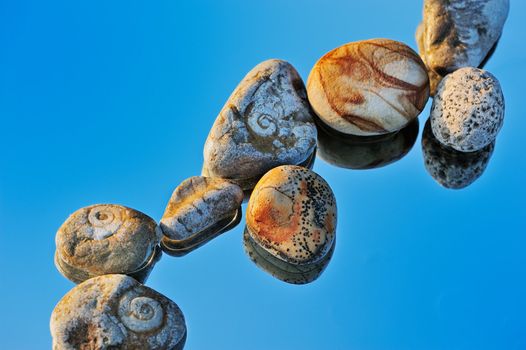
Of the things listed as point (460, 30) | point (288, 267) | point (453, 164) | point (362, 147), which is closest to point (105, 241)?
point (288, 267)

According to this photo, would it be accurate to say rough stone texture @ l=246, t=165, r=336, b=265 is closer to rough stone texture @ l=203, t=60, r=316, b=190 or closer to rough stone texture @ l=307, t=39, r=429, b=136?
rough stone texture @ l=203, t=60, r=316, b=190

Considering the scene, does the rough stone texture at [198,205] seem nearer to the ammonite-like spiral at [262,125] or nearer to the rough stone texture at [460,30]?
the ammonite-like spiral at [262,125]

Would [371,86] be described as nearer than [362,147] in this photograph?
Yes

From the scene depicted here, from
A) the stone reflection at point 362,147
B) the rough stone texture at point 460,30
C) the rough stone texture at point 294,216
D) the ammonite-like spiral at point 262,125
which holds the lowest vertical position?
the rough stone texture at point 294,216

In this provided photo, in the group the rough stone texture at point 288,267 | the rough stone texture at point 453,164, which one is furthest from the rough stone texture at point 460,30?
the rough stone texture at point 288,267

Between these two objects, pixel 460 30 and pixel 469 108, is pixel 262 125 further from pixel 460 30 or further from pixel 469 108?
pixel 460 30
